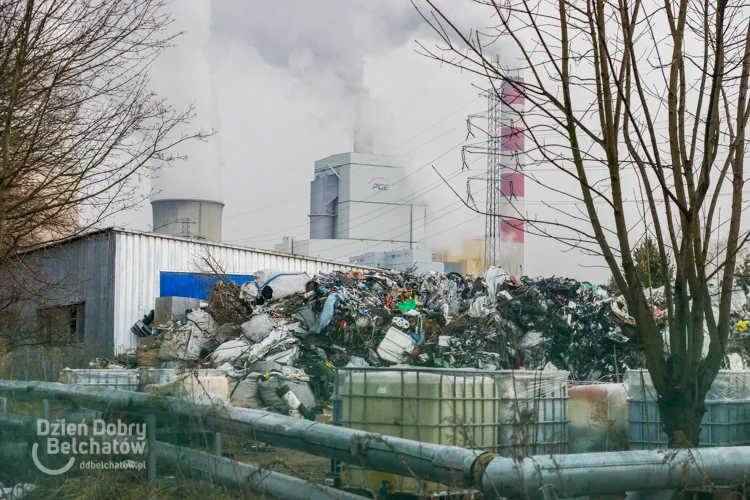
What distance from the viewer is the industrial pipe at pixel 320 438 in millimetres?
2580

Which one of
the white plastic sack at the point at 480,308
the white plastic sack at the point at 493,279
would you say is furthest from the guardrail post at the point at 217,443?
the white plastic sack at the point at 493,279

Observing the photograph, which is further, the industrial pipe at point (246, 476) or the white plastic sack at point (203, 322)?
the white plastic sack at point (203, 322)

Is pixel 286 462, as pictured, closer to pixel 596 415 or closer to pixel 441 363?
pixel 596 415

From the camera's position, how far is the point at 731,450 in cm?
268

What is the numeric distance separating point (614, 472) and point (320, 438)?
1.17 m

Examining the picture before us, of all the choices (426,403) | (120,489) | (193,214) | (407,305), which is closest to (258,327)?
(407,305)

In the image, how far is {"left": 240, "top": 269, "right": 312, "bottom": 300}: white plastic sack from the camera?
15.4 meters

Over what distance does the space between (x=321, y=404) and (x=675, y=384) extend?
7.22 m

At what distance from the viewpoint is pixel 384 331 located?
42.3ft

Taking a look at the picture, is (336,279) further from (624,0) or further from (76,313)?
(624,0)

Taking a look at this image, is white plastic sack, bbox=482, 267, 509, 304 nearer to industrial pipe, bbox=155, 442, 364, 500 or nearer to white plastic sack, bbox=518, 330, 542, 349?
white plastic sack, bbox=518, 330, 542, 349

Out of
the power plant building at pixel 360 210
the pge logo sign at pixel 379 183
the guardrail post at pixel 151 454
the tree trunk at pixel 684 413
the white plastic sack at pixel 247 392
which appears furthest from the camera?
the pge logo sign at pixel 379 183

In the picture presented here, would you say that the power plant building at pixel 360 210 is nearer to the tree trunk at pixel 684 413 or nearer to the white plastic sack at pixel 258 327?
the white plastic sack at pixel 258 327

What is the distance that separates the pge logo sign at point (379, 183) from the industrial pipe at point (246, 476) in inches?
2096
